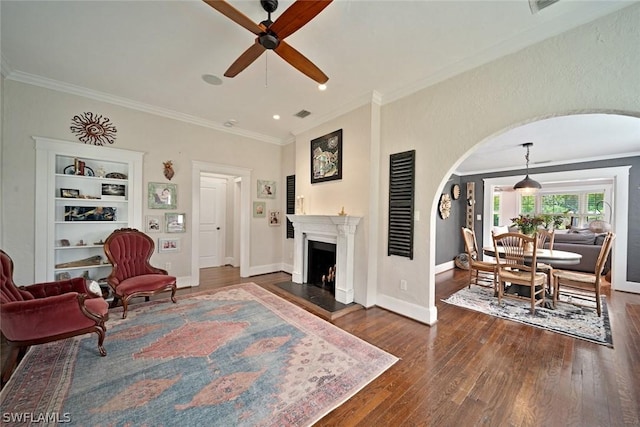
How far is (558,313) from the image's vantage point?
10.3ft

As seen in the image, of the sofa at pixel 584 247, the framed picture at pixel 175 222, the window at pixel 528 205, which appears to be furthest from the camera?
Answer: the window at pixel 528 205

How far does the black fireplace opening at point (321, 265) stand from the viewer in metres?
3.89

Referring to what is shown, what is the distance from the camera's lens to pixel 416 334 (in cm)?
262

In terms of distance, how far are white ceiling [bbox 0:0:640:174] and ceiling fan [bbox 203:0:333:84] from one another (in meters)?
0.34

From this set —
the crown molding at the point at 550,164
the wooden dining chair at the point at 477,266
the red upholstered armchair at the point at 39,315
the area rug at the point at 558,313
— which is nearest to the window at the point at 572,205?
the crown molding at the point at 550,164

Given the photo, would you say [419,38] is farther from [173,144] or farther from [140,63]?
[173,144]

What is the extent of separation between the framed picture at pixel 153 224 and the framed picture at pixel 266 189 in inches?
75.0

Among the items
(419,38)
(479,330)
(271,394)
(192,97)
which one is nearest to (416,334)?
(479,330)

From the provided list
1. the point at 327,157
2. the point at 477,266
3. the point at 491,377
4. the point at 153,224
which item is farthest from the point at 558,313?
the point at 153,224

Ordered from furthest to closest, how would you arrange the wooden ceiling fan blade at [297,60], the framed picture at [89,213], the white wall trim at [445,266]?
the white wall trim at [445,266], the framed picture at [89,213], the wooden ceiling fan blade at [297,60]

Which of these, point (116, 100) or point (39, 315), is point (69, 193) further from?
point (39, 315)

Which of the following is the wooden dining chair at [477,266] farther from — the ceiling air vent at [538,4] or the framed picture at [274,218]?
the framed picture at [274,218]

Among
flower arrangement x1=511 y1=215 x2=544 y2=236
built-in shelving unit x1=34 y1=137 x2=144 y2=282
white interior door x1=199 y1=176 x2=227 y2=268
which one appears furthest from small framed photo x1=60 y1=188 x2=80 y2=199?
flower arrangement x1=511 y1=215 x2=544 y2=236

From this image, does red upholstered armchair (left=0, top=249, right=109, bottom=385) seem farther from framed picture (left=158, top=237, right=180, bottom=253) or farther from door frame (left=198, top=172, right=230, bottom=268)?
door frame (left=198, top=172, right=230, bottom=268)
